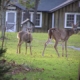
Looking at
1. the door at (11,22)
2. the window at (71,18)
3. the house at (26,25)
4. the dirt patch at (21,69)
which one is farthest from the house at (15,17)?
the dirt patch at (21,69)

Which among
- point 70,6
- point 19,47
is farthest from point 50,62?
point 70,6

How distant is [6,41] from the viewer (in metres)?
8.31

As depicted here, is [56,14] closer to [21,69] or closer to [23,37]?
[23,37]

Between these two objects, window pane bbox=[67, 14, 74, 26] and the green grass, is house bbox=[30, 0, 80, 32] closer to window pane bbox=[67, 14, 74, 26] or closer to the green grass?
window pane bbox=[67, 14, 74, 26]

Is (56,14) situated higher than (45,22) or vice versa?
(56,14)

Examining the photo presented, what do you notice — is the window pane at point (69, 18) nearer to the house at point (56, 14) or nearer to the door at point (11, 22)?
the house at point (56, 14)

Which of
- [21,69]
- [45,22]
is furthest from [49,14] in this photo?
[21,69]

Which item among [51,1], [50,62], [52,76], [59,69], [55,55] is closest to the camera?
[52,76]

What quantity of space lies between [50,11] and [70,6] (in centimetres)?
63

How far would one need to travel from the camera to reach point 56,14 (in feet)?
31.9

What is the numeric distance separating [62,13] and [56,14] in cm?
22

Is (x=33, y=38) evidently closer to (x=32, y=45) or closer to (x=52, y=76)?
(x=32, y=45)

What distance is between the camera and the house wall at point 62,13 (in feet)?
29.4

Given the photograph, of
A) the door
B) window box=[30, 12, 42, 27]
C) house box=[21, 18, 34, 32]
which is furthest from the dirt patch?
window box=[30, 12, 42, 27]
